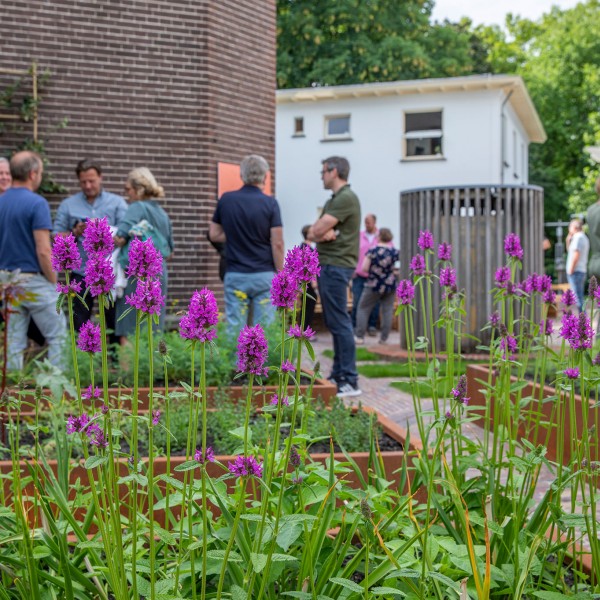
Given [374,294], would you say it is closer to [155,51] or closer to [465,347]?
[465,347]

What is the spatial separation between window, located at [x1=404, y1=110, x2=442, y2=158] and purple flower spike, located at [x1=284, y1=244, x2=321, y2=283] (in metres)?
28.7

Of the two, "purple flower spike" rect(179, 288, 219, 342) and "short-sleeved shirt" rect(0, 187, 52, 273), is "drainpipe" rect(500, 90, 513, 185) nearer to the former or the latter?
"short-sleeved shirt" rect(0, 187, 52, 273)

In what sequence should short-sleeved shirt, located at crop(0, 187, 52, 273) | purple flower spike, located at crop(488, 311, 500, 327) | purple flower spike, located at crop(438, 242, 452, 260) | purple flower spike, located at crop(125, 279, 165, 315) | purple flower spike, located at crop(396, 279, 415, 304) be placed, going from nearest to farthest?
purple flower spike, located at crop(125, 279, 165, 315)
purple flower spike, located at crop(396, 279, 415, 304)
purple flower spike, located at crop(488, 311, 500, 327)
purple flower spike, located at crop(438, 242, 452, 260)
short-sleeved shirt, located at crop(0, 187, 52, 273)

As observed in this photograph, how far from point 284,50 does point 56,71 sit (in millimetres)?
28023

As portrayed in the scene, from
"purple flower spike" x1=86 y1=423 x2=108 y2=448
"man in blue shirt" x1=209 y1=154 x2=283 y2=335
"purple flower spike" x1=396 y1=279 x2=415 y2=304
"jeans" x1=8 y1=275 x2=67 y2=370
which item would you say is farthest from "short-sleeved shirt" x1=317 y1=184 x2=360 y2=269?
"purple flower spike" x1=86 y1=423 x2=108 y2=448

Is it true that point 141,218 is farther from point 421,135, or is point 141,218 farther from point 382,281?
point 421,135

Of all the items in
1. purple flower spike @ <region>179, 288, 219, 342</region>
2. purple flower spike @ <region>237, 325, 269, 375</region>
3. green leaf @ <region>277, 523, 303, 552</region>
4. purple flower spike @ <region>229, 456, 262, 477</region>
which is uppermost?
purple flower spike @ <region>179, 288, 219, 342</region>

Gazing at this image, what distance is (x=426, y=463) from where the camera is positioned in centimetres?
319

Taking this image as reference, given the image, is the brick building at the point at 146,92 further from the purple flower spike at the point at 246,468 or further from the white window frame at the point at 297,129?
the white window frame at the point at 297,129

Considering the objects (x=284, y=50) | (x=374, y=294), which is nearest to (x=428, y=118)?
(x=284, y=50)

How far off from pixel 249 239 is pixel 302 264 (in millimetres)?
6314

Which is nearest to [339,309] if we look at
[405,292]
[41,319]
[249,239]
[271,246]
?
[271,246]

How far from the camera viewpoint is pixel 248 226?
828cm

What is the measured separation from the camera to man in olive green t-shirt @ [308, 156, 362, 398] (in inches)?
326
